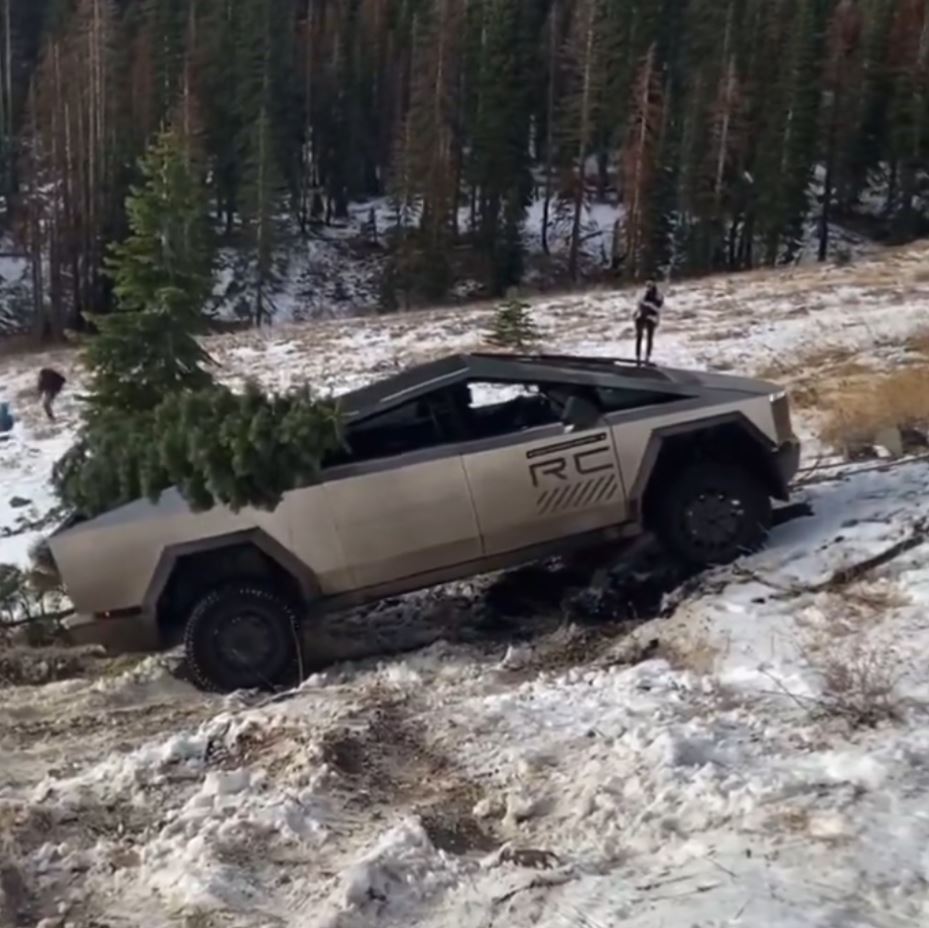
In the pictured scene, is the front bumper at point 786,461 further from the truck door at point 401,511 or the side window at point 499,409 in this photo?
the truck door at point 401,511

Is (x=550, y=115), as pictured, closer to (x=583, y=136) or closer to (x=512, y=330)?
(x=583, y=136)

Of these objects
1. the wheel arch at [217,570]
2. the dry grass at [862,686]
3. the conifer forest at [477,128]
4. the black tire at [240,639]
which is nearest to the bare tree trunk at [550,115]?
the conifer forest at [477,128]

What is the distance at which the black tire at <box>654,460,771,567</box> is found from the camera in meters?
7.84

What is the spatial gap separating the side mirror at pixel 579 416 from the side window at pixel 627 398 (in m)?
0.17

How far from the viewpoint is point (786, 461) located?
8.00m

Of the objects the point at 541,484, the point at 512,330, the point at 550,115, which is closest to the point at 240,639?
the point at 541,484

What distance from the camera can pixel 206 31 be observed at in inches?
2308

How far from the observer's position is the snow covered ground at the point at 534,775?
14.2ft

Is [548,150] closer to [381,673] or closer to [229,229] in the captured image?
[229,229]

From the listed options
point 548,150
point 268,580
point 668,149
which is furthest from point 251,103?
point 268,580

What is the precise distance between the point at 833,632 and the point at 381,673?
240cm

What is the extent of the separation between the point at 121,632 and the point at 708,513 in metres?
3.56

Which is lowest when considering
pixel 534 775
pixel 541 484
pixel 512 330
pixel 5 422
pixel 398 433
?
pixel 5 422

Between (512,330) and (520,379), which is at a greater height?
(520,379)
